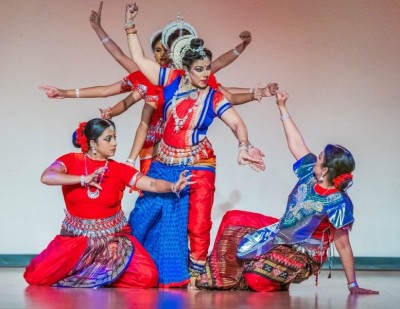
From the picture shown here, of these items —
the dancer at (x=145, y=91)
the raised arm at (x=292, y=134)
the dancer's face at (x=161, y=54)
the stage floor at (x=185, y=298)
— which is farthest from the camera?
the dancer's face at (x=161, y=54)

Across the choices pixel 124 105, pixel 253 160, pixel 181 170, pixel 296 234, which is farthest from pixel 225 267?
pixel 124 105

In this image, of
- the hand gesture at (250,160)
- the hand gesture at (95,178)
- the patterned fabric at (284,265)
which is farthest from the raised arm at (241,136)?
the hand gesture at (95,178)

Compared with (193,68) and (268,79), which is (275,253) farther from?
(268,79)

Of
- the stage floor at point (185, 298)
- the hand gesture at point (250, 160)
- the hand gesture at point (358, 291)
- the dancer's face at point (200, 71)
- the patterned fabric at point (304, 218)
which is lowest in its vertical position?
the stage floor at point (185, 298)

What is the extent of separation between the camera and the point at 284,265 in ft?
19.0

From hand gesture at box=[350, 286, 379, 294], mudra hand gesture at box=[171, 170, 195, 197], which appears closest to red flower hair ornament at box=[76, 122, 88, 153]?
mudra hand gesture at box=[171, 170, 195, 197]

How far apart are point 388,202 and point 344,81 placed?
0.92m

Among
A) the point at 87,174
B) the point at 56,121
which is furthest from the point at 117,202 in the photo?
the point at 56,121

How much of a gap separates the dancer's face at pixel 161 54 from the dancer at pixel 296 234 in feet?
2.90

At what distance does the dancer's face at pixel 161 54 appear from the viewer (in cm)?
642

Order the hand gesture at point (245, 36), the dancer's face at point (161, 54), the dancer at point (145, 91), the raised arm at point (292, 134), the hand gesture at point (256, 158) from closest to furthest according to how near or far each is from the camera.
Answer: the hand gesture at point (256, 158) → the raised arm at point (292, 134) → the dancer at point (145, 91) → the dancer's face at point (161, 54) → the hand gesture at point (245, 36)

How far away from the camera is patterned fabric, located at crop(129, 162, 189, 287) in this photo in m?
5.99

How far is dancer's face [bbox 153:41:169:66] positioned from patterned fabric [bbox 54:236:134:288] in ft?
3.79

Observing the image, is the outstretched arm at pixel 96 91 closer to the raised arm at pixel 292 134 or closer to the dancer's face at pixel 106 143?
the dancer's face at pixel 106 143
